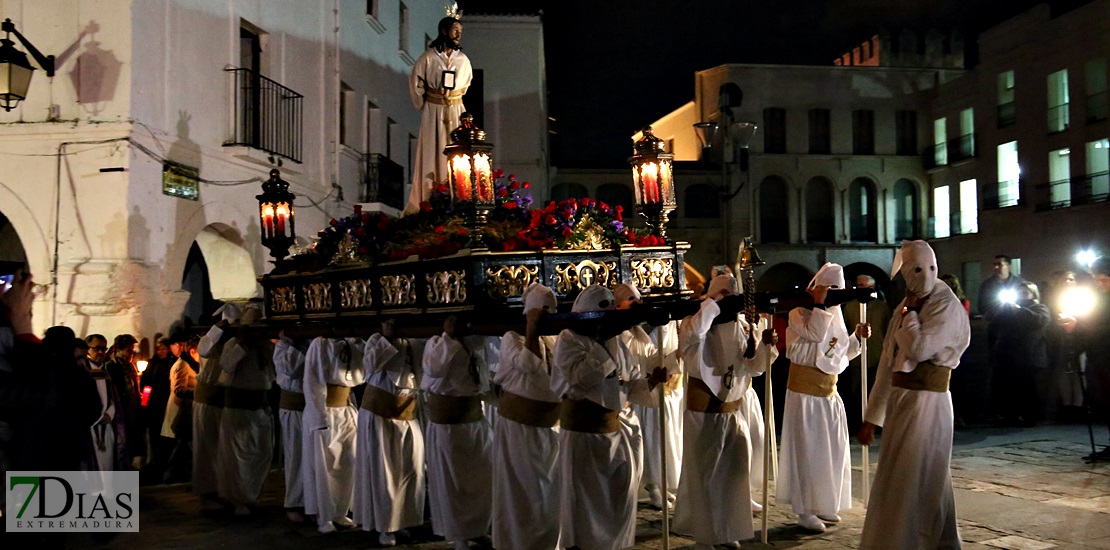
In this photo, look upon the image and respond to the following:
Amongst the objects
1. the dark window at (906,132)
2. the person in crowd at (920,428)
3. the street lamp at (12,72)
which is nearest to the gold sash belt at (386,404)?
the person in crowd at (920,428)

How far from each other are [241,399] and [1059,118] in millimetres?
26207

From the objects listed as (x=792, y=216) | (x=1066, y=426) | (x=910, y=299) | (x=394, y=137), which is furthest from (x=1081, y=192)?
(x=910, y=299)

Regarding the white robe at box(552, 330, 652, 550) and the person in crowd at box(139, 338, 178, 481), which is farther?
the person in crowd at box(139, 338, 178, 481)

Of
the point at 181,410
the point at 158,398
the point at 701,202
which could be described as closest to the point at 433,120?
the point at 181,410

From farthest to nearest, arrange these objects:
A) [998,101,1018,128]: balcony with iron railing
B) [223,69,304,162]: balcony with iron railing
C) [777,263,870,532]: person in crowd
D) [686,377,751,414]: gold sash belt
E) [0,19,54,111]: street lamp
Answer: [998,101,1018,128]: balcony with iron railing < [223,69,304,162]: balcony with iron railing < [0,19,54,111]: street lamp < [777,263,870,532]: person in crowd < [686,377,751,414]: gold sash belt

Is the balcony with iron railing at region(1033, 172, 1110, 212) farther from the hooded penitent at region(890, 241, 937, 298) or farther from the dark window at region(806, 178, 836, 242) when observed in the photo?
the hooded penitent at region(890, 241, 937, 298)

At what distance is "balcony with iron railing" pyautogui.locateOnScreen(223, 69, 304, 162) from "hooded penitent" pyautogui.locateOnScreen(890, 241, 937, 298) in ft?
34.3

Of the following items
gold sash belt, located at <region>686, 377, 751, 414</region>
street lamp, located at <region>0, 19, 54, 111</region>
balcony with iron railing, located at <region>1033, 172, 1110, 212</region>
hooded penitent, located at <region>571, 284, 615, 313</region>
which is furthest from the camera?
balcony with iron railing, located at <region>1033, 172, 1110, 212</region>

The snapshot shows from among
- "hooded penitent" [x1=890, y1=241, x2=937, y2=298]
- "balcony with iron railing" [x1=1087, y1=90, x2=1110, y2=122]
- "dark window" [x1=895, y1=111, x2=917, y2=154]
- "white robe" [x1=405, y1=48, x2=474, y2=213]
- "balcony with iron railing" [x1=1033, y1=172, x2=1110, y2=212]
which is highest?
"dark window" [x1=895, y1=111, x2=917, y2=154]

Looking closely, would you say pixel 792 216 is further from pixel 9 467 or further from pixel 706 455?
pixel 9 467

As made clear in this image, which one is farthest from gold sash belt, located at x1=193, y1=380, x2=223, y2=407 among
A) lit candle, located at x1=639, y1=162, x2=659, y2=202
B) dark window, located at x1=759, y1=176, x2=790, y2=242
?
dark window, located at x1=759, y1=176, x2=790, y2=242

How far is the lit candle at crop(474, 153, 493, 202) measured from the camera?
7992 millimetres

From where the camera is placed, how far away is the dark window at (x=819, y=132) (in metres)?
38.1

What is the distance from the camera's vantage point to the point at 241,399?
10188 mm
